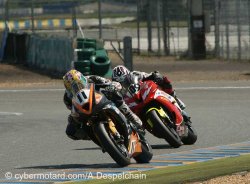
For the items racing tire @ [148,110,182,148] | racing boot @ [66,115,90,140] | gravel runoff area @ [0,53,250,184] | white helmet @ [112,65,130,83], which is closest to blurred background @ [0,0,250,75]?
gravel runoff area @ [0,53,250,184]

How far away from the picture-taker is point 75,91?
11352 mm

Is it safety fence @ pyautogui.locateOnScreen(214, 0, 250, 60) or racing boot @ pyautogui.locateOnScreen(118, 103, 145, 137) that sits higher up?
racing boot @ pyautogui.locateOnScreen(118, 103, 145, 137)

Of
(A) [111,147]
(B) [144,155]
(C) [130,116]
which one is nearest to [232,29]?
(C) [130,116]

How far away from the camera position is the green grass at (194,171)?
977cm

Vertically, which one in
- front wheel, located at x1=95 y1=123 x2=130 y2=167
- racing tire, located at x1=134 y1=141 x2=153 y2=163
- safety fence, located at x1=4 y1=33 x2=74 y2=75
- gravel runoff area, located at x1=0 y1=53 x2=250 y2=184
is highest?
front wheel, located at x1=95 y1=123 x2=130 y2=167

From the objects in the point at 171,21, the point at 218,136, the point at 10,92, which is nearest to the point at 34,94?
the point at 10,92

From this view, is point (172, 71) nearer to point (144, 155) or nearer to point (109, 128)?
point (144, 155)

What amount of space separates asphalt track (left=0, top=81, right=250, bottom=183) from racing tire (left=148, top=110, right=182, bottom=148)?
12 centimetres

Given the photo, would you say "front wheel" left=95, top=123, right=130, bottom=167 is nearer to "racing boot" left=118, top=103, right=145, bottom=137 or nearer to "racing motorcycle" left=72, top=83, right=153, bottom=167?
"racing motorcycle" left=72, top=83, right=153, bottom=167

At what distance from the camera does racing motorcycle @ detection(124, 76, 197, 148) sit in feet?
42.7

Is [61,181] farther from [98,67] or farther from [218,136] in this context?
[98,67]

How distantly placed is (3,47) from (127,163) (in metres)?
26.5

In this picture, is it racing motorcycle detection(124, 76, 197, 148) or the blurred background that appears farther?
the blurred background

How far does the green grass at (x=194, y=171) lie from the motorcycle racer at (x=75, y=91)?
1217mm
